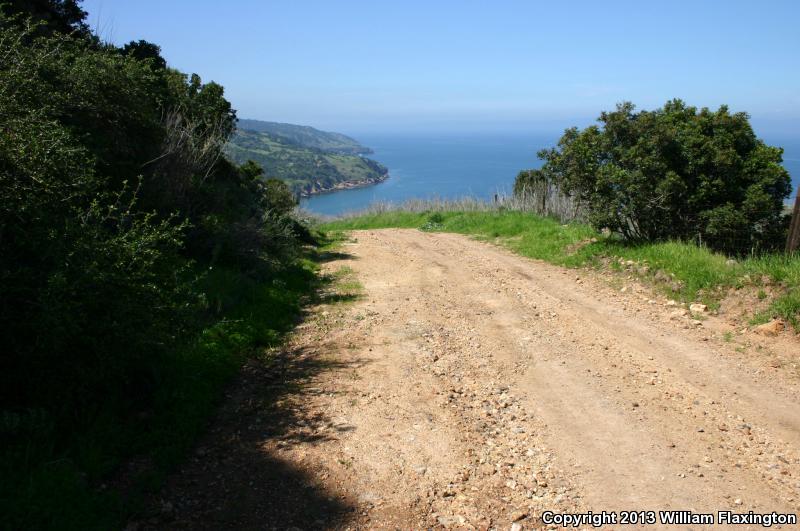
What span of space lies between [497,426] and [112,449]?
10.1 feet

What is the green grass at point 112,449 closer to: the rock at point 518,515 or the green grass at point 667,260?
the rock at point 518,515

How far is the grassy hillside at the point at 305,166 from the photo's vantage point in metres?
57.8

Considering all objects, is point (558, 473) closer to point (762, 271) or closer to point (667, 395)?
point (667, 395)

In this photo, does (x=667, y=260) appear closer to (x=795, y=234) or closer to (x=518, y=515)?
(x=795, y=234)

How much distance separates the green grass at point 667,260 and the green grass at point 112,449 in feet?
21.3

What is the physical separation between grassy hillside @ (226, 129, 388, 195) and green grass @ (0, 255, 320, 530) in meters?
46.3

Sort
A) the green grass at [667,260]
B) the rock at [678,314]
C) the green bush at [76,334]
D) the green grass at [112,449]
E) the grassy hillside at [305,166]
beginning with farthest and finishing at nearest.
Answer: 1. the grassy hillside at [305,166]
2. the rock at [678,314]
3. the green grass at [667,260]
4. the green bush at [76,334]
5. the green grass at [112,449]

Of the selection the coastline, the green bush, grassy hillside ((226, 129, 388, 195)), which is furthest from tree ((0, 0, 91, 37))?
the coastline

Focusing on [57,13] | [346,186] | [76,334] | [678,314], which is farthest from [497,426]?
[346,186]

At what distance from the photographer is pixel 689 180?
449 inches

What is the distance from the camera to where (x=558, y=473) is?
13.6 feet

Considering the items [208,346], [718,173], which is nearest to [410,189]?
[718,173]

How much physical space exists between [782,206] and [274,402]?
1040 cm

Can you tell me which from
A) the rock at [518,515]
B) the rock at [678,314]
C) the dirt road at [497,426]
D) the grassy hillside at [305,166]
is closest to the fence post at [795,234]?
the rock at [678,314]
